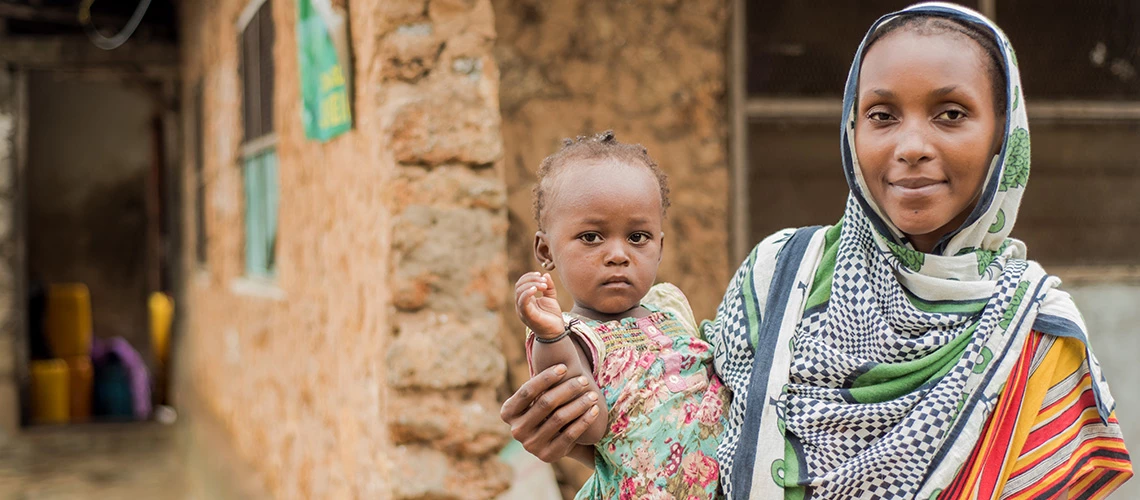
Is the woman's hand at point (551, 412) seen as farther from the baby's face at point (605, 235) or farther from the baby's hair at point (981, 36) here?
the baby's hair at point (981, 36)

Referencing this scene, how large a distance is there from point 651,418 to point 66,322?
35.5ft

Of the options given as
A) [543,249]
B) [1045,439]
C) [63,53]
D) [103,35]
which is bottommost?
[1045,439]

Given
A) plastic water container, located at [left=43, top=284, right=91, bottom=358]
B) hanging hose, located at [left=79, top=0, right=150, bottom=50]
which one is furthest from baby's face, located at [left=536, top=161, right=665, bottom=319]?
plastic water container, located at [left=43, top=284, right=91, bottom=358]

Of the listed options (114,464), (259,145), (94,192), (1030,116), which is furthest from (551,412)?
(94,192)

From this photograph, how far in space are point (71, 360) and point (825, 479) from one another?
11.1m

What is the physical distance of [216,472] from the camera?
6.21 meters

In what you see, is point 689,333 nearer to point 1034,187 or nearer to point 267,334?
point 1034,187

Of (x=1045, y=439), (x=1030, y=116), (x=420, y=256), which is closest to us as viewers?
(x=1045, y=439)

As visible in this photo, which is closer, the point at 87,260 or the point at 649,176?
the point at 649,176

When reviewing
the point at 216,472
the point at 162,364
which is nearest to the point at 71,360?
the point at 162,364

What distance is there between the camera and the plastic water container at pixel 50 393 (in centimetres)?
1015

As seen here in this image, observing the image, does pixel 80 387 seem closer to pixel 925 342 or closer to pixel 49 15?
pixel 49 15

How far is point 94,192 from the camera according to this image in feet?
41.7

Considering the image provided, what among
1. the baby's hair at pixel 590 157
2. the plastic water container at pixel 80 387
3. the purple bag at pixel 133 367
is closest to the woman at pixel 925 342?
the baby's hair at pixel 590 157
